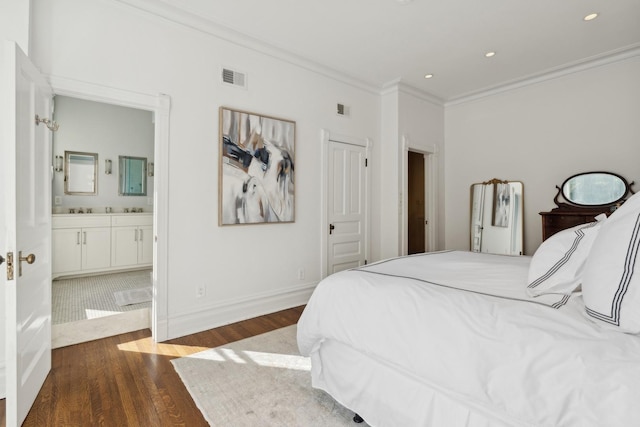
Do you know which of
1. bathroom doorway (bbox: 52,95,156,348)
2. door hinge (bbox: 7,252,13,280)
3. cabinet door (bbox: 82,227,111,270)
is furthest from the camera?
cabinet door (bbox: 82,227,111,270)

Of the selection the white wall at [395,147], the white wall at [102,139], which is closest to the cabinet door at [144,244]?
the white wall at [102,139]

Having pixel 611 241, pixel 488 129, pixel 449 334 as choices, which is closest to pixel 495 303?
pixel 449 334

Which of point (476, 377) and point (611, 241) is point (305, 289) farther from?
point (611, 241)

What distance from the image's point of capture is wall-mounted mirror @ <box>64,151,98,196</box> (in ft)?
15.9

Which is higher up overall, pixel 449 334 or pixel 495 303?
pixel 495 303

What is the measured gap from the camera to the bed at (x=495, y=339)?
39.0 inches

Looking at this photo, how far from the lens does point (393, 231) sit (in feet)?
14.9

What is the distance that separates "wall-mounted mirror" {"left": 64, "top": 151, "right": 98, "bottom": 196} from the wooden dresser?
638cm

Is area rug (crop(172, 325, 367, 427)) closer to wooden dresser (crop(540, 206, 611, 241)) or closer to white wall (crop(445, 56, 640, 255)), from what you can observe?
wooden dresser (crop(540, 206, 611, 241))

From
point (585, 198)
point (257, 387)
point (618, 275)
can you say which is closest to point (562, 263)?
point (618, 275)

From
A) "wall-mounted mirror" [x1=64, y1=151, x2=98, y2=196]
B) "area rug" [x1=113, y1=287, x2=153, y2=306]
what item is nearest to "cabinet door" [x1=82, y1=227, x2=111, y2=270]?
"wall-mounted mirror" [x1=64, y1=151, x2=98, y2=196]

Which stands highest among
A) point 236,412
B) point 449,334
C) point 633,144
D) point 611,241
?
point 633,144

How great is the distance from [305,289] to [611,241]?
3099 mm

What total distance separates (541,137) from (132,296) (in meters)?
5.53
